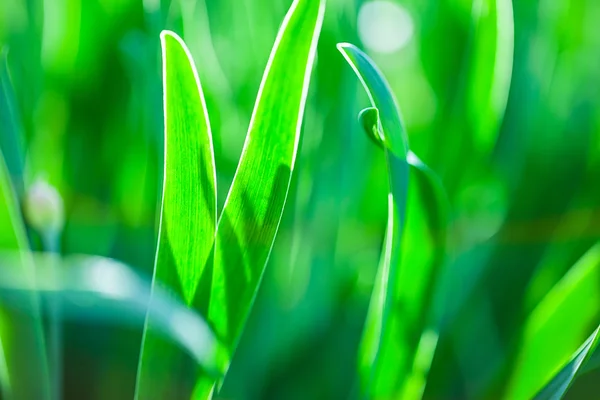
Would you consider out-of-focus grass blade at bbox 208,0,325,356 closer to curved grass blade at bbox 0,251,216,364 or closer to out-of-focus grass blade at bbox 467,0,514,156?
curved grass blade at bbox 0,251,216,364

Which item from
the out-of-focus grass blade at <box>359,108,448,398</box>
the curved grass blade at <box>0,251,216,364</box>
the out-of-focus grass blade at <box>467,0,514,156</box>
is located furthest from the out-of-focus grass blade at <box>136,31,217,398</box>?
the out-of-focus grass blade at <box>467,0,514,156</box>

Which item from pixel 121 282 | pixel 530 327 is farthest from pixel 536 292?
pixel 121 282

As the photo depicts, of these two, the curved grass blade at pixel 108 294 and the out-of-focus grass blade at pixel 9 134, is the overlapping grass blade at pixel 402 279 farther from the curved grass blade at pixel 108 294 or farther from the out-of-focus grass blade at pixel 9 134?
the out-of-focus grass blade at pixel 9 134

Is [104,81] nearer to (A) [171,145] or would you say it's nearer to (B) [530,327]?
(A) [171,145]

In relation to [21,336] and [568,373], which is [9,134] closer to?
[21,336]

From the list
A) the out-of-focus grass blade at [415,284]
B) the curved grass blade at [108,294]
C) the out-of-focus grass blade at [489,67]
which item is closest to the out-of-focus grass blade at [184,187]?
the curved grass blade at [108,294]

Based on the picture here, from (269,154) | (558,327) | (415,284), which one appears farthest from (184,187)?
(558,327)
